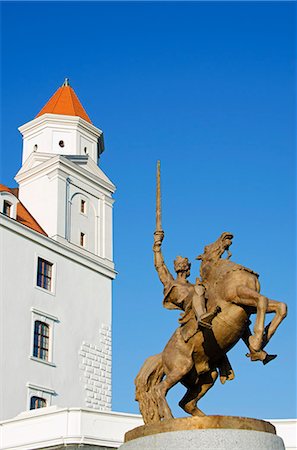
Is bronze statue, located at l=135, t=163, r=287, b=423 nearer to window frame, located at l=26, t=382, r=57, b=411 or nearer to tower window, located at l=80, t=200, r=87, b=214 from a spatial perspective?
window frame, located at l=26, t=382, r=57, b=411

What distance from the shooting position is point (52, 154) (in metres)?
36.2

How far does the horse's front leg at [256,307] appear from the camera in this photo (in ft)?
27.7

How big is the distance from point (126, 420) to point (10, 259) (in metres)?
9.09

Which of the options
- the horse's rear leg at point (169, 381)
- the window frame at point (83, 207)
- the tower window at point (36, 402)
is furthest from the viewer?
the window frame at point (83, 207)

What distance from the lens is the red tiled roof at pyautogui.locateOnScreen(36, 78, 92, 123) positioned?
39094mm

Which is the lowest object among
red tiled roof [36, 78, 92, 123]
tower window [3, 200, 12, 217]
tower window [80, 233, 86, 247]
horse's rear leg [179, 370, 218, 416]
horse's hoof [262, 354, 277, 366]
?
horse's rear leg [179, 370, 218, 416]

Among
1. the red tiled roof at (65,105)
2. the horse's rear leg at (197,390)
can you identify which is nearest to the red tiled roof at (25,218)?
the red tiled roof at (65,105)

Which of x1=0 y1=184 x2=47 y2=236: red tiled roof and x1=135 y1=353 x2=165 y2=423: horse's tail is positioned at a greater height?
x1=0 y1=184 x2=47 y2=236: red tiled roof

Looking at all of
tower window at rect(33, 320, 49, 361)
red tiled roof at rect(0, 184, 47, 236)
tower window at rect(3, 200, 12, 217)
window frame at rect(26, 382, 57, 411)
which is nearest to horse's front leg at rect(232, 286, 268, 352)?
window frame at rect(26, 382, 57, 411)

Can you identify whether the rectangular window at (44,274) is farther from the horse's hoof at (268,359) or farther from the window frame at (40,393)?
the horse's hoof at (268,359)

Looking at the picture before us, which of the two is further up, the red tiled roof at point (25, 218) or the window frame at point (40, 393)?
the red tiled roof at point (25, 218)

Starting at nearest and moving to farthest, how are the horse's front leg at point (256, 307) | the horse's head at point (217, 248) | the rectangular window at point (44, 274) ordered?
the horse's front leg at point (256, 307) → the horse's head at point (217, 248) → the rectangular window at point (44, 274)

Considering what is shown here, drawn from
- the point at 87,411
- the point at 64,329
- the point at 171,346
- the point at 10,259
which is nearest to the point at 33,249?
the point at 10,259

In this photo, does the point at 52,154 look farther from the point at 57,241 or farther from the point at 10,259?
the point at 10,259
